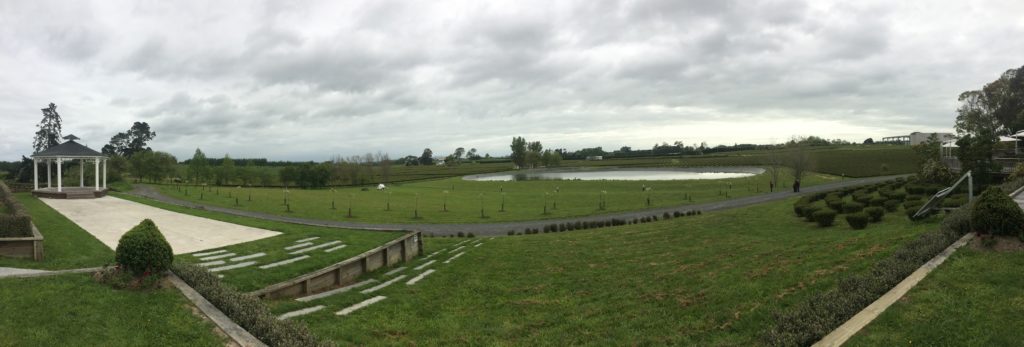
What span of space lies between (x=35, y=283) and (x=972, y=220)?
18972mm

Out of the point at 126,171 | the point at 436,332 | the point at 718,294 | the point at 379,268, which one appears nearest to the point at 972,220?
the point at 718,294

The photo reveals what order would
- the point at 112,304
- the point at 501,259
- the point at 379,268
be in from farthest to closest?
the point at 501,259 → the point at 379,268 → the point at 112,304

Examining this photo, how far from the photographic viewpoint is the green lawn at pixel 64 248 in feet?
41.0

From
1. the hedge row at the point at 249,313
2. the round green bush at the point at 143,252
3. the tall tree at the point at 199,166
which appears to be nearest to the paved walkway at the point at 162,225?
the round green bush at the point at 143,252

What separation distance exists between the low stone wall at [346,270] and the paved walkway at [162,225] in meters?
6.21

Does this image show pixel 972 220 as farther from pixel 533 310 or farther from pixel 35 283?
pixel 35 283

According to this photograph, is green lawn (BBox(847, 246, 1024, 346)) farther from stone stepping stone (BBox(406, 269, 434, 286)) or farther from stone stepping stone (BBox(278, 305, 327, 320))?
stone stepping stone (BBox(406, 269, 434, 286))

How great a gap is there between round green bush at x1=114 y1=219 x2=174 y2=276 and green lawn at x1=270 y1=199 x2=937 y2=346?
236cm

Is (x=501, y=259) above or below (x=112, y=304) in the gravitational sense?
below

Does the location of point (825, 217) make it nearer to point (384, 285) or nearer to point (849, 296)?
point (849, 296)

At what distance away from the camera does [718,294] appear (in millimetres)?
10453

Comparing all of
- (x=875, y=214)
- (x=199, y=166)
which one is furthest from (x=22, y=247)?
(x=199, y=166)

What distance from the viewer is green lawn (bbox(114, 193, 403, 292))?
1270 cm

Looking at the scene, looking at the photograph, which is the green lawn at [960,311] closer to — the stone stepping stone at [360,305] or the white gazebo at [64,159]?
the stone stepping stone at [360,305]
